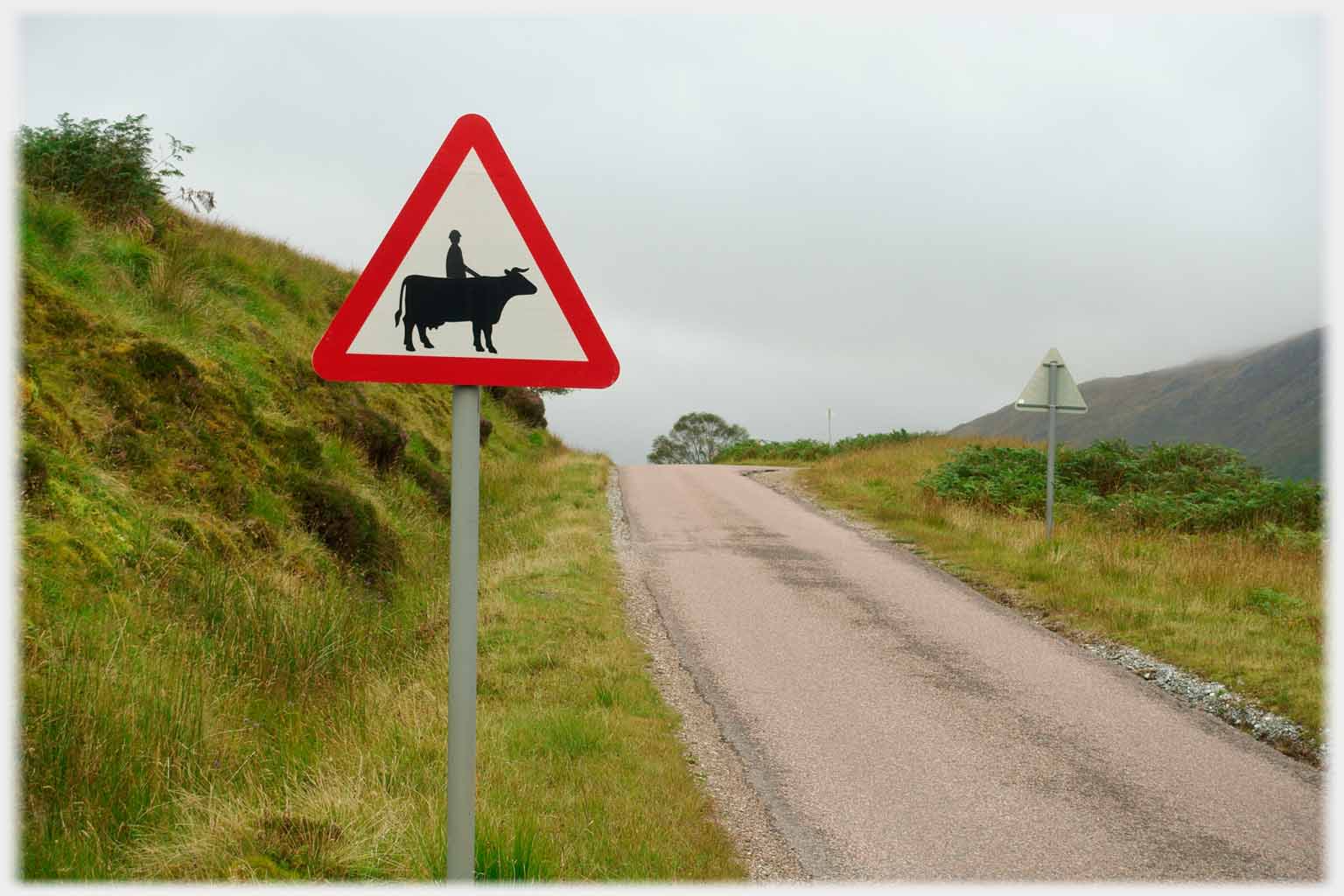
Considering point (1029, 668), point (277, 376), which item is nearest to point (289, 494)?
point (277, 376)

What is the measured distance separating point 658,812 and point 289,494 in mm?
6127

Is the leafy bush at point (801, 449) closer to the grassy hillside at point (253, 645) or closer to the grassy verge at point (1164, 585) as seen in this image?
the grassy verge at point (1164, 585)

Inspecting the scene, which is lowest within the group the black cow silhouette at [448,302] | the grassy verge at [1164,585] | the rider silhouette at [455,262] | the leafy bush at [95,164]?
the grassy verge at [1164,585]

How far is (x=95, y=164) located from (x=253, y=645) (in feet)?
31.9

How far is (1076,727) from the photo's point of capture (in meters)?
6.27

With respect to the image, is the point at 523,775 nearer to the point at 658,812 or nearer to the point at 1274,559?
the point at 658,812

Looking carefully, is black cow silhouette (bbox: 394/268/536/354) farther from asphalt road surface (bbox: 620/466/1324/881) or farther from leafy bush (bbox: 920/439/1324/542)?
leafy bush (bbox: 920/439/1324/542)

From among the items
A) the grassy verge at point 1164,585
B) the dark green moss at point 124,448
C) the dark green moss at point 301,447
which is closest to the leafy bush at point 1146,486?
the grassy verge at point 1164,585

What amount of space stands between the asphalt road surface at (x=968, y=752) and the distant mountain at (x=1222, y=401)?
9841cm

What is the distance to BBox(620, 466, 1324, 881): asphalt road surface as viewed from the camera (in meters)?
4.40

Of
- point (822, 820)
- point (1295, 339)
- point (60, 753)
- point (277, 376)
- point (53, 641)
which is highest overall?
point (1295, 339)

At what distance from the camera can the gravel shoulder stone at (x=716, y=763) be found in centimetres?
427

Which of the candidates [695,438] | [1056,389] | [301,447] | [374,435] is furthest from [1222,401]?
[301,447]

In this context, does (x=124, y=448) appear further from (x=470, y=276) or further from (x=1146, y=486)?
(x=1146, y=486)
